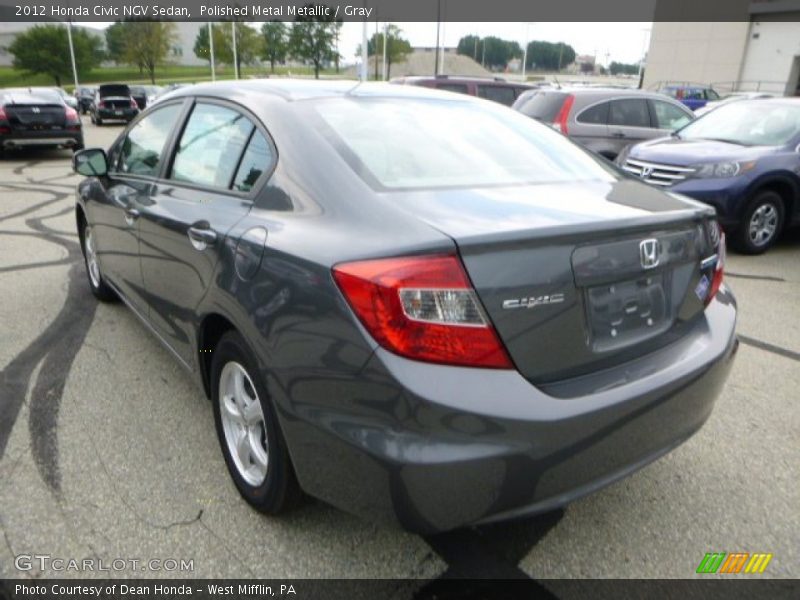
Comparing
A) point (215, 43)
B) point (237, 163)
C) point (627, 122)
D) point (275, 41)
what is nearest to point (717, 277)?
point (237, 163)

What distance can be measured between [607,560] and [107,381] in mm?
2756

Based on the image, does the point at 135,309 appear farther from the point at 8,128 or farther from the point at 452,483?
the point at 8,128

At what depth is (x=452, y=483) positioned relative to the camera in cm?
167

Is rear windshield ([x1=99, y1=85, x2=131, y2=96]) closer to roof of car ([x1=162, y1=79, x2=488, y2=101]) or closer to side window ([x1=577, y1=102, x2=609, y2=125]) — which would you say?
side window ([x1=577, y1=102, x2=609, y2=125])

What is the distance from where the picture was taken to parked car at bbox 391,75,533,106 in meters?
11.8

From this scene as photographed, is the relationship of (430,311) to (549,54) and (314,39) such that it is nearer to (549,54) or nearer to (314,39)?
(314,39)

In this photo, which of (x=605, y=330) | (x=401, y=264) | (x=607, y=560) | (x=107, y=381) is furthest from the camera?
(x=107, y=381)

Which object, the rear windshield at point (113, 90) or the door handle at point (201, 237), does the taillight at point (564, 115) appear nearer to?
the door handle at point (201, 237)

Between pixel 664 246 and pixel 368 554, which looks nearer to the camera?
pixel 664 246

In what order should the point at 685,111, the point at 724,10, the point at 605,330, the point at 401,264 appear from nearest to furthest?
the point at 401,264
the point at 605,330
the point at 685,111
the point at 724,10

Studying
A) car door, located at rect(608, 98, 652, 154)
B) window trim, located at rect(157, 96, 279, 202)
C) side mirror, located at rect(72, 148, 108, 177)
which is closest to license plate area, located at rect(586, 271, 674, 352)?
window trim, located at rect(157, 96, 279, 202)

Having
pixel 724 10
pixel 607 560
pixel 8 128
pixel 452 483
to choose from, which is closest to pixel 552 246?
pixel 452 483

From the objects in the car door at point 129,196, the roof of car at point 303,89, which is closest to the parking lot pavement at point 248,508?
the car door at point 129,196

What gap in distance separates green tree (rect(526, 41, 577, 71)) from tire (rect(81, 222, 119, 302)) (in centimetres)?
12583
